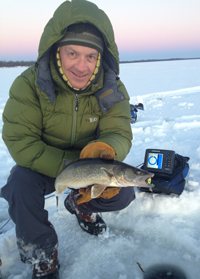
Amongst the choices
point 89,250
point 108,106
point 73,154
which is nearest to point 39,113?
point 73,154

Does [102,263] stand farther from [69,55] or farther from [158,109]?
[158,109]

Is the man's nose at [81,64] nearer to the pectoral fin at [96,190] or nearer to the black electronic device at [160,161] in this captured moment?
the pectoral fin at [96,190]

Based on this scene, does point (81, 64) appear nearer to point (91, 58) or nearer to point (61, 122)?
point (91, 58)

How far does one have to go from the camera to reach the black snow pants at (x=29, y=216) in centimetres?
171

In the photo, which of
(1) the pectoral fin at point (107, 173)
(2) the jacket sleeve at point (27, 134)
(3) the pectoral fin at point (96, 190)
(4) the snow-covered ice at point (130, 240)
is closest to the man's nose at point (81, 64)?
(2) the jacket sleeve at point (27, 134)

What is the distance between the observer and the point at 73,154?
2.26 metres

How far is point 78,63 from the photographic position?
82.8 inches

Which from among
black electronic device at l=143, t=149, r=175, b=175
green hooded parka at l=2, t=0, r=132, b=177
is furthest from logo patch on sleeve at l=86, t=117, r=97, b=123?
black electronic device at l=143, t=149, r=175, b=175

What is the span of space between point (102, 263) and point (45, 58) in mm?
1943

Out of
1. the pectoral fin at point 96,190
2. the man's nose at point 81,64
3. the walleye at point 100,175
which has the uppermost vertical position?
the man's nose at point 81,64

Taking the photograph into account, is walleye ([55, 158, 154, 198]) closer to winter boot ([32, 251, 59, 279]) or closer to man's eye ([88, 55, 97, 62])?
winter boot ([32, 251, 59, 279])

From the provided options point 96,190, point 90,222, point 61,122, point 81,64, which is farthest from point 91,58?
point 90,222

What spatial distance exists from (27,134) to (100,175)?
0.83m

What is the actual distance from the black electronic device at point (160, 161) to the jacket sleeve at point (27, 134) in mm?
1175
